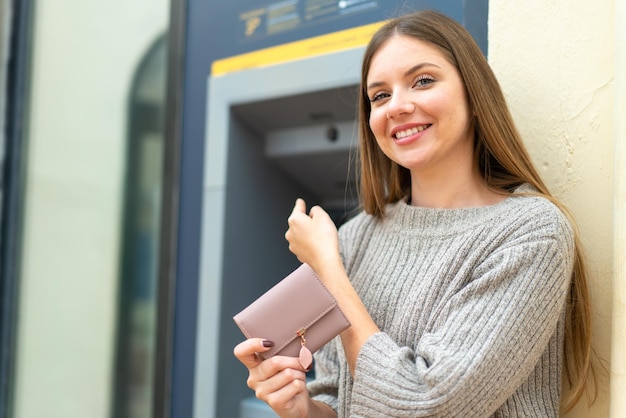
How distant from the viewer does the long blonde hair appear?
1316 millimetres

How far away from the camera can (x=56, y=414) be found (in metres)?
2.98

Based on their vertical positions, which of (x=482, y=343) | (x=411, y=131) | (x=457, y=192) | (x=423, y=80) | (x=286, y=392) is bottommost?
(x=286, y=392)

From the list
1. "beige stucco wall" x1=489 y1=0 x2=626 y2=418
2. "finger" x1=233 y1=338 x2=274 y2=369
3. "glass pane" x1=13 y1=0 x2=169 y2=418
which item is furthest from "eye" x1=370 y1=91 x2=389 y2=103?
"glass pane" x1=13 y1=0 x2=169 y2=418

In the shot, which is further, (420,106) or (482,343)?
(420,106)

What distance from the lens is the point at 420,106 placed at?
131cm

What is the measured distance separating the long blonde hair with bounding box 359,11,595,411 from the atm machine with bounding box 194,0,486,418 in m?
0.54

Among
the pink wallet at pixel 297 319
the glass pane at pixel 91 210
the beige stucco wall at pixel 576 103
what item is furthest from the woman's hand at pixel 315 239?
the glass pane at pixel 91 210

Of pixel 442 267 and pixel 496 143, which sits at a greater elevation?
pixel 496 143

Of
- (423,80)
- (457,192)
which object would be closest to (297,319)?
(457,192)

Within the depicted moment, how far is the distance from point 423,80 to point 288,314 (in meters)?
0.56

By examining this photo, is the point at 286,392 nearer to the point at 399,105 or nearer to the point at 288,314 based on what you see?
the point at 288,314

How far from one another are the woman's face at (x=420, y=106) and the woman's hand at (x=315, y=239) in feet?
0.71

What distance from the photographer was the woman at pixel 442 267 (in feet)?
3.70

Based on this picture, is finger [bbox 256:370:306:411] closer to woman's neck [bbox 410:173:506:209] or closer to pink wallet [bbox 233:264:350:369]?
pink wallet [bbox 233:264:350:369]
